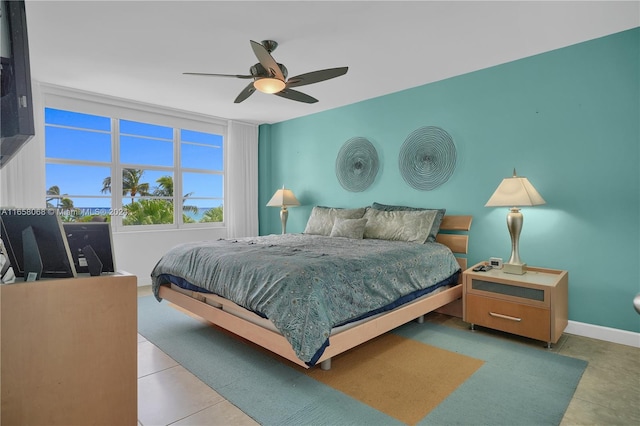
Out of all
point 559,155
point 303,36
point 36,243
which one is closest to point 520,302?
point 559,155

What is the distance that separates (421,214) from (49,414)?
3.34 meters

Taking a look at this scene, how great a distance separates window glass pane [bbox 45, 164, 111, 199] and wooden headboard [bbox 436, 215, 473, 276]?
4421mm

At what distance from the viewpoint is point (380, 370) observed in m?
2.39

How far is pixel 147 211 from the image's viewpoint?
513cm

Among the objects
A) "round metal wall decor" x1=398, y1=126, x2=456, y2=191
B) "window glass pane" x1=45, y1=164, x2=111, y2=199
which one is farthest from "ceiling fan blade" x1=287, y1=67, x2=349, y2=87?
"window glass pane" x1=45, y1=164, x2=111, y2=199

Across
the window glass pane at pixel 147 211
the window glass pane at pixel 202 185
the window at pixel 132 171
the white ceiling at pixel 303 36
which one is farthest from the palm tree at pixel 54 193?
the window glass pane at pixel 202 185

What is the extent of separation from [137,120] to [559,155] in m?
5.11

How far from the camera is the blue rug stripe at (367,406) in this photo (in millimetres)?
1875

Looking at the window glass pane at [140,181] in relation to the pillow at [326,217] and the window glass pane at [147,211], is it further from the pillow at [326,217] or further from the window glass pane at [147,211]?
the pillow at [326,217]

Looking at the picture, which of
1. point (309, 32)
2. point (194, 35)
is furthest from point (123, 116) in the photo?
point (309, 32)

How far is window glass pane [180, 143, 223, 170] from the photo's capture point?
5.46 meters

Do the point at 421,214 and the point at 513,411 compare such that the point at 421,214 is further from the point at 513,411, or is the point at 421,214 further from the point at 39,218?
the point at 39,218

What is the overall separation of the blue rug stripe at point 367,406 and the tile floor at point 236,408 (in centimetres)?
6

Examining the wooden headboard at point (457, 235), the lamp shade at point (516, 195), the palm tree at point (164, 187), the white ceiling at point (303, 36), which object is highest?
the white ceiling at point (303, 36)
